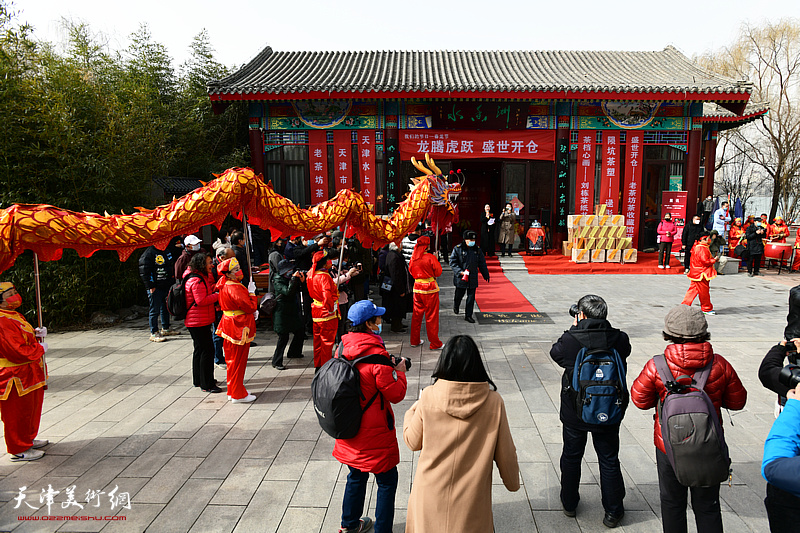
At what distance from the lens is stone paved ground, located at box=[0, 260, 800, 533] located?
3.24 meters

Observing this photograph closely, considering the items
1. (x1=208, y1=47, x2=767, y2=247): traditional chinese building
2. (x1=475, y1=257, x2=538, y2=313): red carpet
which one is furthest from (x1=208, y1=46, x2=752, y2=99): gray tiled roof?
(x1=475, y1=257, x2=538, y2=313): red carpet

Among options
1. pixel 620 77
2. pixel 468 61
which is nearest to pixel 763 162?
pixel 620 77

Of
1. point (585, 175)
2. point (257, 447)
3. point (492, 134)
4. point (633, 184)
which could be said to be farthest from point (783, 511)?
point (633, 184)

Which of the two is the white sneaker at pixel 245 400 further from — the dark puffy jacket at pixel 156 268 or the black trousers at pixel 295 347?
the dark puffy jacket at pixel 156 268

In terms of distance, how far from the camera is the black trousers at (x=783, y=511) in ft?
7.11

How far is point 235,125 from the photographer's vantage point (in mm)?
15227

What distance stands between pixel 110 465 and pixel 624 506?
4.01 meters

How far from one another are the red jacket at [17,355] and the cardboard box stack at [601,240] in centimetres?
1218

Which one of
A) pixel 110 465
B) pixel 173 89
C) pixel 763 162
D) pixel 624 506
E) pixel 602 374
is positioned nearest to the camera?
pixel 602 374

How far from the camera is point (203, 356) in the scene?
532cm

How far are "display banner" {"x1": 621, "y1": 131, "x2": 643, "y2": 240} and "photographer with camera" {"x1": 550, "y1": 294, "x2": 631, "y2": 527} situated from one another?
1210cm

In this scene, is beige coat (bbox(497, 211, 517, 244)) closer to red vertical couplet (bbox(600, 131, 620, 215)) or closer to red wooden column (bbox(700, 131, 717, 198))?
red vertical couplet (bbox(600, 131, 620, 215))

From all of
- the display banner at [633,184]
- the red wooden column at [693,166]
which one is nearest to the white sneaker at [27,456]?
the display banner at [633,184]

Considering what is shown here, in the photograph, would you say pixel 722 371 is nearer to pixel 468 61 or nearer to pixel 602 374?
→ pixel 602 374
